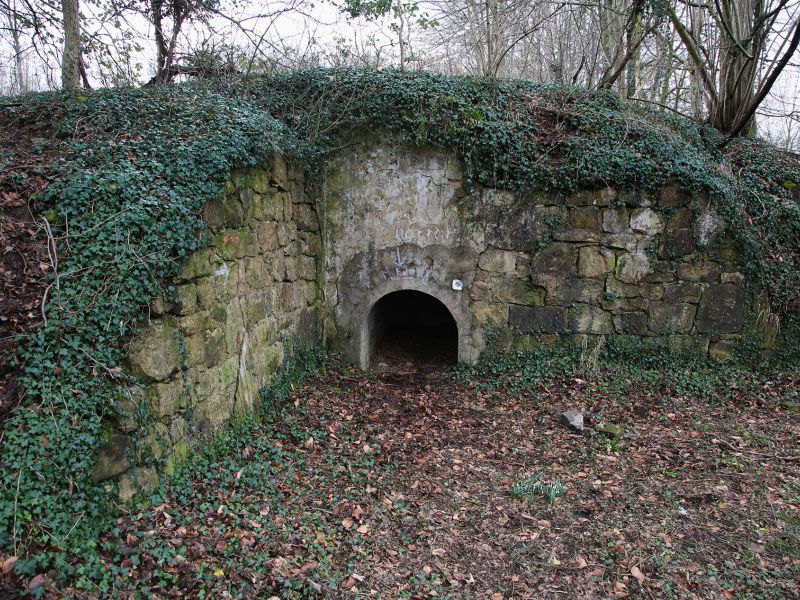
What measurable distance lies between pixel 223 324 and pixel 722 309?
5982mm

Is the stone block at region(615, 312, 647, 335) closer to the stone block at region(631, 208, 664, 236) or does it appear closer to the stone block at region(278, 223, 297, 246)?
the stone block at region(631, 208, 664, 236)

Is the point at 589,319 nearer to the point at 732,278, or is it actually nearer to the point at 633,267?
the point at 633,267

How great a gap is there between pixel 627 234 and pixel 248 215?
4.62 m

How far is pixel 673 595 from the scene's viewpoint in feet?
10.3

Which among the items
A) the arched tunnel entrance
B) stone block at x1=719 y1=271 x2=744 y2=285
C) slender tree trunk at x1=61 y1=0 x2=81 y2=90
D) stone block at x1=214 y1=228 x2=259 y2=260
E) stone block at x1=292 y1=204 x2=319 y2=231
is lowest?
the arched tunnel entrance

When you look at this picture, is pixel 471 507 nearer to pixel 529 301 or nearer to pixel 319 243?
pixel 529 301

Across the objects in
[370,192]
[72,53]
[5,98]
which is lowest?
[370,192]

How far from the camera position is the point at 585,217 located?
634 centimetres

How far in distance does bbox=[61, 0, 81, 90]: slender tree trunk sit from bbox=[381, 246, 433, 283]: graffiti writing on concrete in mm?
4573

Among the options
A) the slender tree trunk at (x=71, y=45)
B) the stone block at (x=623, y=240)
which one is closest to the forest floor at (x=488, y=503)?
the stone block at (x=623, y=240)

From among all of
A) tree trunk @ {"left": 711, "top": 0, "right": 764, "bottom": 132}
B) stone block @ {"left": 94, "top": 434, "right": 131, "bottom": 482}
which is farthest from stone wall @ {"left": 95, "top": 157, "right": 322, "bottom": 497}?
tree trunk @ {"left": 711, "top": 0, "right": 764, "bottom": 132}

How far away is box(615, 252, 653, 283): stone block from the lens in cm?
636

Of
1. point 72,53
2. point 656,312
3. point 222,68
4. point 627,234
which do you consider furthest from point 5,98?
point 656,312

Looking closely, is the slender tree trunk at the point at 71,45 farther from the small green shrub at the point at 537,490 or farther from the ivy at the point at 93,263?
the small green shrub at the point at 537,490
